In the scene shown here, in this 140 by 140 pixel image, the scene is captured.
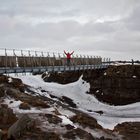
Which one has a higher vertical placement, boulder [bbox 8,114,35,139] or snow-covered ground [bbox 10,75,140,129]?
boulder [bbox 8,114,35,139]

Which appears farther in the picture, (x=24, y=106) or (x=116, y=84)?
(x=116, y=84)

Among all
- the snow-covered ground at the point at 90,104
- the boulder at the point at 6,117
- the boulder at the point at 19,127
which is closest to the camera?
the boulder at the point at 19,127

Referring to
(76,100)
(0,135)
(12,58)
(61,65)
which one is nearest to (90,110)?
(76,100)

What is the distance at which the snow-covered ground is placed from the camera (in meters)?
45.0

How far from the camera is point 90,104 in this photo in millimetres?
52500

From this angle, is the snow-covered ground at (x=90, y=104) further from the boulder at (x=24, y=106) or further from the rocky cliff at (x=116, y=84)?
the boulder at (x=24, y=106)

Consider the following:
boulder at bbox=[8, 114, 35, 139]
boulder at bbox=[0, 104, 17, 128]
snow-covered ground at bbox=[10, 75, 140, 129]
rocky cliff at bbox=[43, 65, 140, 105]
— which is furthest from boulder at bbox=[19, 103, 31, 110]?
rocky cliff at bbox=[43, 65, 140, 105]

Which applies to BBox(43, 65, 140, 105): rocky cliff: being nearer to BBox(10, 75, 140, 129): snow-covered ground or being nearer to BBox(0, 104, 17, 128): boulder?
BBox(10, 75, 140, 129): snow-covered ground

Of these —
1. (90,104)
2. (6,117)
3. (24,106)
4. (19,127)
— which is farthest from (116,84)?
(19,127)

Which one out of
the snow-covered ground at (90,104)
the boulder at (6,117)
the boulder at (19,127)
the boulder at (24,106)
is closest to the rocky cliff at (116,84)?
the snow-covered ground at (90,104)

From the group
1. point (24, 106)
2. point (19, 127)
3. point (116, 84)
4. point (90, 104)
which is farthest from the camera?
point (116, 84)

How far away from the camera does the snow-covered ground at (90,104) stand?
45000 millimetres

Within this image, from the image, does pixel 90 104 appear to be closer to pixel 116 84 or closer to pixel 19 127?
pixel 116 84

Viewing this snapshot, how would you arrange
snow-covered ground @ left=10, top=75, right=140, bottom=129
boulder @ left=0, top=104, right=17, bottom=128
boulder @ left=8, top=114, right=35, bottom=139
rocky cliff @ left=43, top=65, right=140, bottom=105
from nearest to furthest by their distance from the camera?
boulder @ left=8, top=114, right=35, bottom=139, boulder @ left=0, top=104, right=17, bottom=128, snow-covered ground @ left=10, top=75, right=140, bottom=129, rocky cliff @ left=43, top=65, right=140, bottom=105
